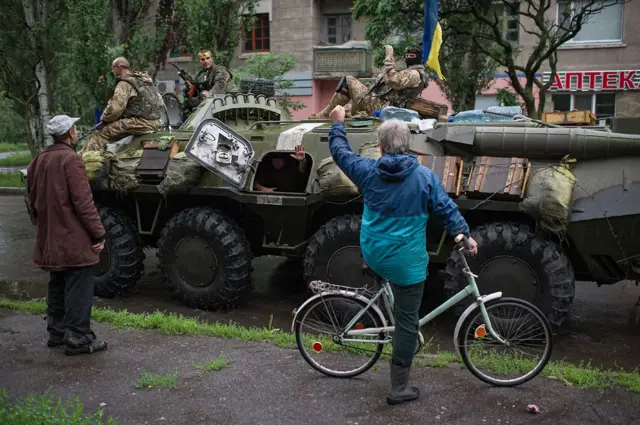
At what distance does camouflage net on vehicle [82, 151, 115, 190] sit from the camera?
7883mm

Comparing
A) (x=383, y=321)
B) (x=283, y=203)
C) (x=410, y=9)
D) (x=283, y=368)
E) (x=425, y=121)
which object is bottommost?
(x=283, y=368)

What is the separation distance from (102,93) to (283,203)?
11588 mm

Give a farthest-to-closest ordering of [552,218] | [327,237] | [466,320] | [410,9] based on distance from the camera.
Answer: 1. [410,9]
2. [327,237]
3. [552,218]
4. [466,320]

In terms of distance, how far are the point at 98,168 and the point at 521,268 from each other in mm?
4313

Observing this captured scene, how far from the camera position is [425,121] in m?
7.46

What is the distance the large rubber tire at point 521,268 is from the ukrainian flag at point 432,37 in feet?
12.5

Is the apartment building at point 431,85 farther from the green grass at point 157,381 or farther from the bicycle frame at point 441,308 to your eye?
the green grass at point 157,381

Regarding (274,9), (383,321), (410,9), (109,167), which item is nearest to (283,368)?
(383,321)

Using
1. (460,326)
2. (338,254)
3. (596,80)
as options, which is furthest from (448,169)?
(596,80)

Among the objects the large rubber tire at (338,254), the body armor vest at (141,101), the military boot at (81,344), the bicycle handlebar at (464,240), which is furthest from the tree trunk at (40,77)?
the bicycle handlebar at (464,240)

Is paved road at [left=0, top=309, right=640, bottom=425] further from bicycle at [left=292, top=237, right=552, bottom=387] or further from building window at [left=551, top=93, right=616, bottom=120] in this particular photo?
building window at [left=551, top=93, right=616, bottom=120]

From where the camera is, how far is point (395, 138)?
4.59 meters

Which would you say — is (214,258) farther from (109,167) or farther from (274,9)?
(274,9)

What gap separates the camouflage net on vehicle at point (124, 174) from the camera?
25.6 ft
